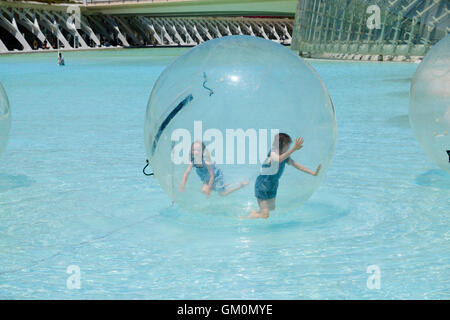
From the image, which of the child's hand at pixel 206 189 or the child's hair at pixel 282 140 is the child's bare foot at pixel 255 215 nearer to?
the child's hand at pixel 206 189

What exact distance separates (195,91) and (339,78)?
14.2 metres

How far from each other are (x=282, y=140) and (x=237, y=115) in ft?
1.00

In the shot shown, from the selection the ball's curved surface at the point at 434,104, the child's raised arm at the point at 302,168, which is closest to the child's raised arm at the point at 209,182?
the child's raised arm at the point at 302,168

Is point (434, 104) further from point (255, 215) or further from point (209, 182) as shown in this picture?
point (209, 182)

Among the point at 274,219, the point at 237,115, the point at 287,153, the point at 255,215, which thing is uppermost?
the point at 237,115

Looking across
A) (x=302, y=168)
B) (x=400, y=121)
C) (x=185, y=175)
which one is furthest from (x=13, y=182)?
(x=400, y=121)

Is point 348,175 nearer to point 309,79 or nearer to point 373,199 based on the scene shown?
point 373,199

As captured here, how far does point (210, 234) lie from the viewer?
174 inches

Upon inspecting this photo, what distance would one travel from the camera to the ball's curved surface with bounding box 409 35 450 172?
5.42 meters

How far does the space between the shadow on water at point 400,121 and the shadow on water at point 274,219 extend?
15.2ft

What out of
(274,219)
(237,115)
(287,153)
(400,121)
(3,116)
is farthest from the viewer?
(400,121)

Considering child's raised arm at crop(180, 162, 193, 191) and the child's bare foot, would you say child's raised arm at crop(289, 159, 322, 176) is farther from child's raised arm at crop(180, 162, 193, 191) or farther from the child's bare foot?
child's raised arm at crop(180, 162, 193, 191)
